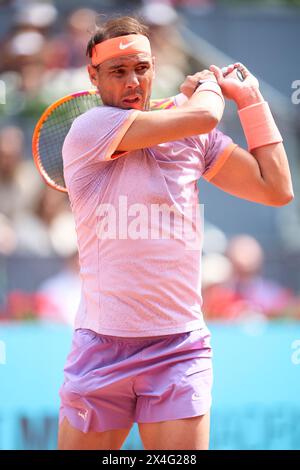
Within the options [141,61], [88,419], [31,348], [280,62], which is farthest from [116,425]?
[280,62]

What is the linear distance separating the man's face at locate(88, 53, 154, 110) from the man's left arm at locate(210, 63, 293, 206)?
279mm

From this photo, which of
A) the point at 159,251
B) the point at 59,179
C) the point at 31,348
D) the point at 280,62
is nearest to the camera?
the point at 159,251

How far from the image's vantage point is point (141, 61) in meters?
3.03

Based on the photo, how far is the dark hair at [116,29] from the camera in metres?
3.05

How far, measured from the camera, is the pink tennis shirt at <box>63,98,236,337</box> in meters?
2.96

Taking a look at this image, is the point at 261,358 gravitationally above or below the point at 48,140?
below

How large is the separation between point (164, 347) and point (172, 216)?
432mm

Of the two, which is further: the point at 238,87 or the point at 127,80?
the point at 238,87

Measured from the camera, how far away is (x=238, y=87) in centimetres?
316

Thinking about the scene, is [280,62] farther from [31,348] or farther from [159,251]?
[159,251]

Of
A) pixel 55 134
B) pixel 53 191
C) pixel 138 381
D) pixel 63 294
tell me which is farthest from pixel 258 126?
pixel 53 191

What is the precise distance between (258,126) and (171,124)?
431mm

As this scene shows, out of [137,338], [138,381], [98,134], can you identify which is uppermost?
→ [98,134]

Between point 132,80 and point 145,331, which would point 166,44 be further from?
point 145,331
